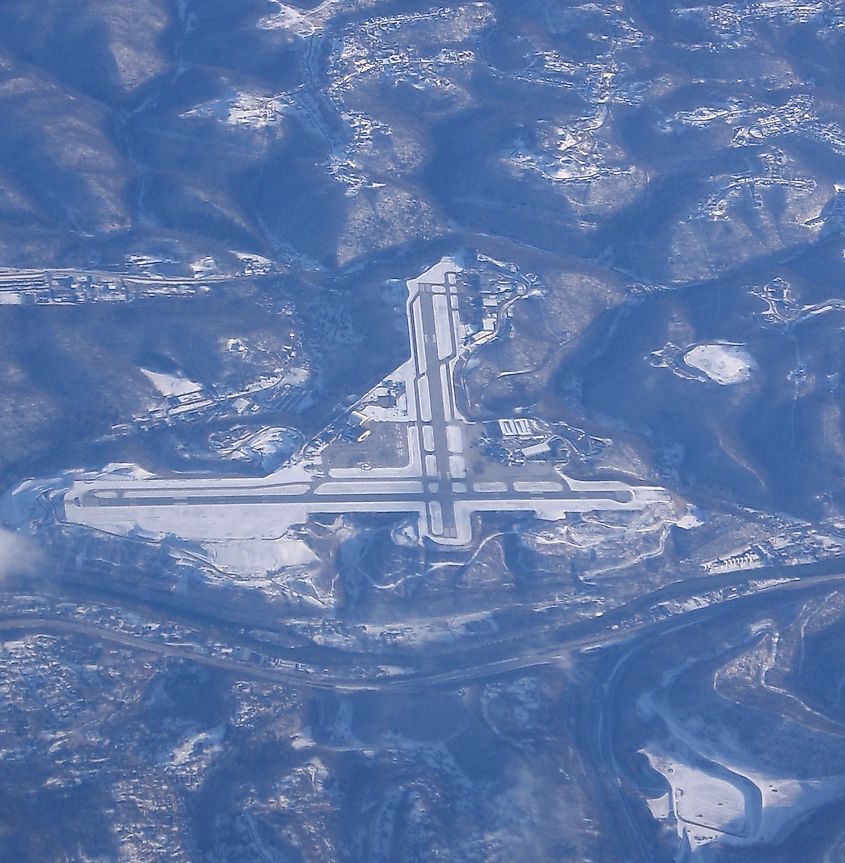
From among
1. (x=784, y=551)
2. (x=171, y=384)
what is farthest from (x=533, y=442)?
(x=171, y=384)

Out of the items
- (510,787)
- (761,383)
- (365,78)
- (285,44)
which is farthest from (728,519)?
(285,44)

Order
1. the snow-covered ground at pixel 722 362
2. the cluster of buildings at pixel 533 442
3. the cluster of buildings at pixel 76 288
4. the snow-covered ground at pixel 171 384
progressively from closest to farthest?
the cluster of buildings at pixel 533 442
the snow-covered ground at pixel 171 384
the cluster of buildings at pixel 76 288
the snow-covered ground at pixel 722 362

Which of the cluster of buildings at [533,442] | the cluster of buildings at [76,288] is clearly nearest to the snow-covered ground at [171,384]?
the cluster of buildings at [76,288]

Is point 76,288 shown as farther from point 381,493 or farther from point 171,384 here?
point 381,493

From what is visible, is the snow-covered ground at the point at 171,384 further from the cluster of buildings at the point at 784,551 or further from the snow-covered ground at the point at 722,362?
the cluster of buildings at the point at 784,551

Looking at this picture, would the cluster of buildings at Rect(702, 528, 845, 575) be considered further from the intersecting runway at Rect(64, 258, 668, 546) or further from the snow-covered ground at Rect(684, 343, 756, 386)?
the snow-covered ground at Rect(684, 343, 756, 386)

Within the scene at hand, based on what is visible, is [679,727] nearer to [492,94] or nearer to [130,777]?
[130,777]

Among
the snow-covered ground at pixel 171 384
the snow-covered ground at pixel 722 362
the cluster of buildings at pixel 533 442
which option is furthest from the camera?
the snow-covered ground at pixel 722 362

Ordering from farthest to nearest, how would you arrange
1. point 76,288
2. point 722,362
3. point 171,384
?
1. point 722,362
2. point 76,288
3. point 171,384
